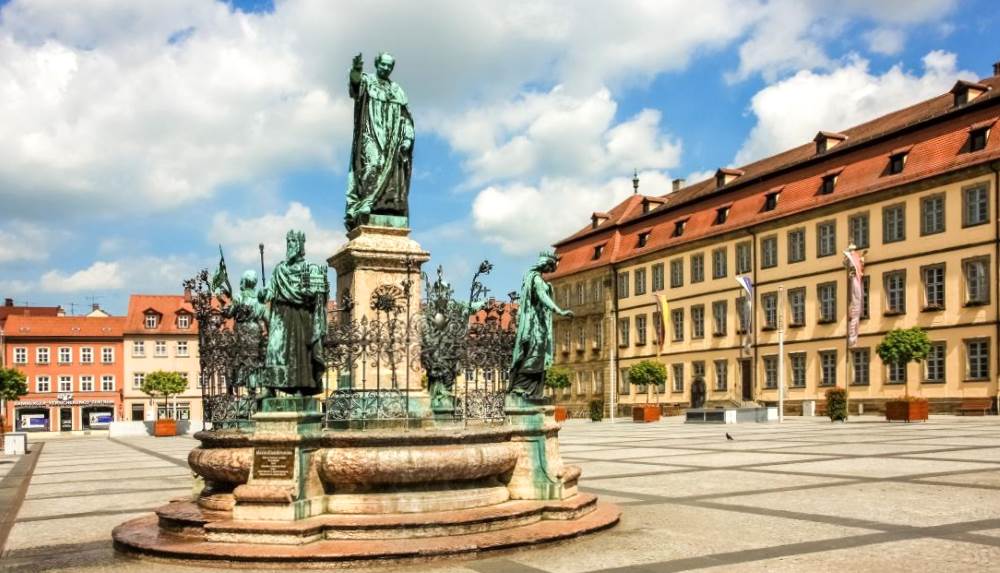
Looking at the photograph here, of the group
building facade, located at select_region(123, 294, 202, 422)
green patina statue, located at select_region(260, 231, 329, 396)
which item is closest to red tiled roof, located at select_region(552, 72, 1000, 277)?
building facade, located at select_region(123, 294, 202, 422)

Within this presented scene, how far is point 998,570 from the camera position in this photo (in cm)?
697

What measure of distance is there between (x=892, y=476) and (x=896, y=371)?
28.5 meters

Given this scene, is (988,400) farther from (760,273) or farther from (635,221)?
(635,221)

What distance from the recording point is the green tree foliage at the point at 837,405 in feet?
111

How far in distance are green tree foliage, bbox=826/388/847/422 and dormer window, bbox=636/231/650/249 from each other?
85.4 feet

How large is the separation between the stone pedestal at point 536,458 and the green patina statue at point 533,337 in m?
0.26

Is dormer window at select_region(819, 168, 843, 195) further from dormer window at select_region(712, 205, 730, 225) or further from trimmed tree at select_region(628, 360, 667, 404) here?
trimmed tree at select_region(628, 360, 667, 404)

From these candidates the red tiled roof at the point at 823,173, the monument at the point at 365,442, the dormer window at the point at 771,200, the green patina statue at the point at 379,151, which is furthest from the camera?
the dormer window at the point at 771,200

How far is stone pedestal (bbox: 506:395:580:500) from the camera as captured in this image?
31.1 ft

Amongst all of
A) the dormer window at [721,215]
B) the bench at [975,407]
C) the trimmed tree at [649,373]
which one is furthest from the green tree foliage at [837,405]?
the dormer window at [721,215]

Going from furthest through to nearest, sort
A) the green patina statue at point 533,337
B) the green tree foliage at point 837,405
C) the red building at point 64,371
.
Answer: the red building at point 64,371 < the green tree foliage at point 837,405 < the green patina statue at point 533,337

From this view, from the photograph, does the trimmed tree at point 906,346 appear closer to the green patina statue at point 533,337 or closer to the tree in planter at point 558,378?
the tree in planter at point 558,378

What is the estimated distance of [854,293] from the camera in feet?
131

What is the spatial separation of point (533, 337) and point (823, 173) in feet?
126
